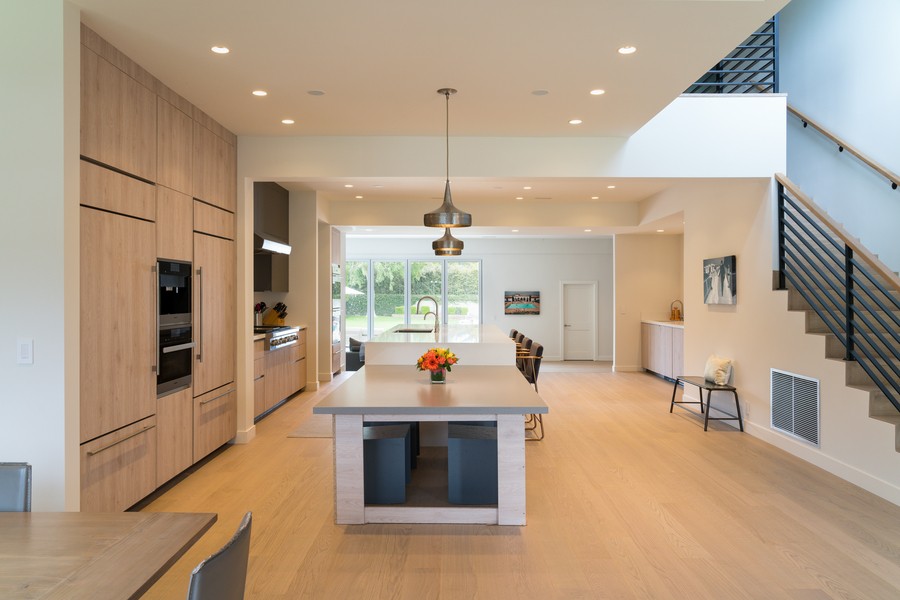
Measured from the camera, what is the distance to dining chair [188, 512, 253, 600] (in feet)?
3.94

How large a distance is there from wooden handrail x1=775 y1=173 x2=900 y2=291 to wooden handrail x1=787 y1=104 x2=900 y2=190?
0.80m

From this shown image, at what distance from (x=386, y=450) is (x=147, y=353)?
1617 mm

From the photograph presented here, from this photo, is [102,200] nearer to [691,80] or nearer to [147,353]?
[147,353]

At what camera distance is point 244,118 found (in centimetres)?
485

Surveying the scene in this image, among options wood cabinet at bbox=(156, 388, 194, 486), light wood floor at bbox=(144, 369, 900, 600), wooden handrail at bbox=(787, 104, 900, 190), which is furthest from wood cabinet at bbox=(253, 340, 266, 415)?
wooden handrail at bbox=(787, 104, 900, 190)

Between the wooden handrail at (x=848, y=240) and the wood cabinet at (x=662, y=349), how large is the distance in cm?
408

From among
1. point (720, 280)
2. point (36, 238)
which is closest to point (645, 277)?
point (720, 280)

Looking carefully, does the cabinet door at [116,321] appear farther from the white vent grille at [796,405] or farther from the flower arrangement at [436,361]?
the white vent grille at [796,405]

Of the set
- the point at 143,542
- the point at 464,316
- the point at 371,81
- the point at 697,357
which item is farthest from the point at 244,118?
the point at 464,316

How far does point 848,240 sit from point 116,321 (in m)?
4.98

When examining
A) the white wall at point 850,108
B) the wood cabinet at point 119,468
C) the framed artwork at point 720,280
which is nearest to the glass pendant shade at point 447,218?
the wood cabinet at point 119,468

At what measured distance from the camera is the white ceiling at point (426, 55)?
301 cm

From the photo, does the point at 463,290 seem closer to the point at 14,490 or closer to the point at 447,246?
the point at 447,246

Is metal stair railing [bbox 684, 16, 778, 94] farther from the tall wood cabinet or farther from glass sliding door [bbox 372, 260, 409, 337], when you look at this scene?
glass sliding door [bbox 372, 260, 409, 337]
